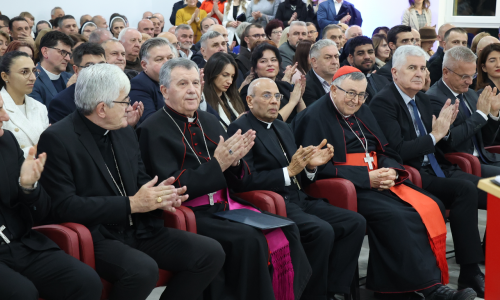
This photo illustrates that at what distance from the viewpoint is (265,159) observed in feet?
11.3

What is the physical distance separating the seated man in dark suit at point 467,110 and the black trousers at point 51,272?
2922 mm

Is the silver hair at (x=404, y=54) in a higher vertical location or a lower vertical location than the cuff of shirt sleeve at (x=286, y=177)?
higher

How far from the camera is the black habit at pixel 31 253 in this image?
2.29 m

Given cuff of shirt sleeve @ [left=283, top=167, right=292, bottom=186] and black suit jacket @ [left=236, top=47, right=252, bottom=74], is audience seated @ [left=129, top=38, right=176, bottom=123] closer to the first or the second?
cuff of shirt sleeve @ [left=283, top=167, right=292, bottom=186]

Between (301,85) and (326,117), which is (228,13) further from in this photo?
(326,117)

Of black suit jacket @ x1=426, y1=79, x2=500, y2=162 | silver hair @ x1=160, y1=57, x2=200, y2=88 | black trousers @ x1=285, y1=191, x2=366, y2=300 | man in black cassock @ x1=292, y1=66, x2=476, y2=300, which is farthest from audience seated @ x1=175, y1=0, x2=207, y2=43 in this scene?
black trousers @ x1=285, y1=191, x2=366, y2=300

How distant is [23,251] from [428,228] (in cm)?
227

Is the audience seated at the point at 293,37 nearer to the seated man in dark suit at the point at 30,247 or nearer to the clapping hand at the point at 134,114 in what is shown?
the clapping hand at the point at 134,114

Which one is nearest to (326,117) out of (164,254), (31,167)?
(164,254)

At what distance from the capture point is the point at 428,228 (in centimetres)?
344

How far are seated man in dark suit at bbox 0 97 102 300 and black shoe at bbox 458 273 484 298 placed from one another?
2.37 metres

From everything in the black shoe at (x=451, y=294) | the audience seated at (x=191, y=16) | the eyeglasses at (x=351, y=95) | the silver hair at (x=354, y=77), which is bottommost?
the black shoe at (x=451, y=294)

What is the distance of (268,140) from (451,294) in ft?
4.43

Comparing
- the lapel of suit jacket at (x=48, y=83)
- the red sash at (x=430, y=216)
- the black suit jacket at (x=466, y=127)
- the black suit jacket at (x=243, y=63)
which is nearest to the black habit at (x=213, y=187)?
the red sash at (x=430, y=216)
